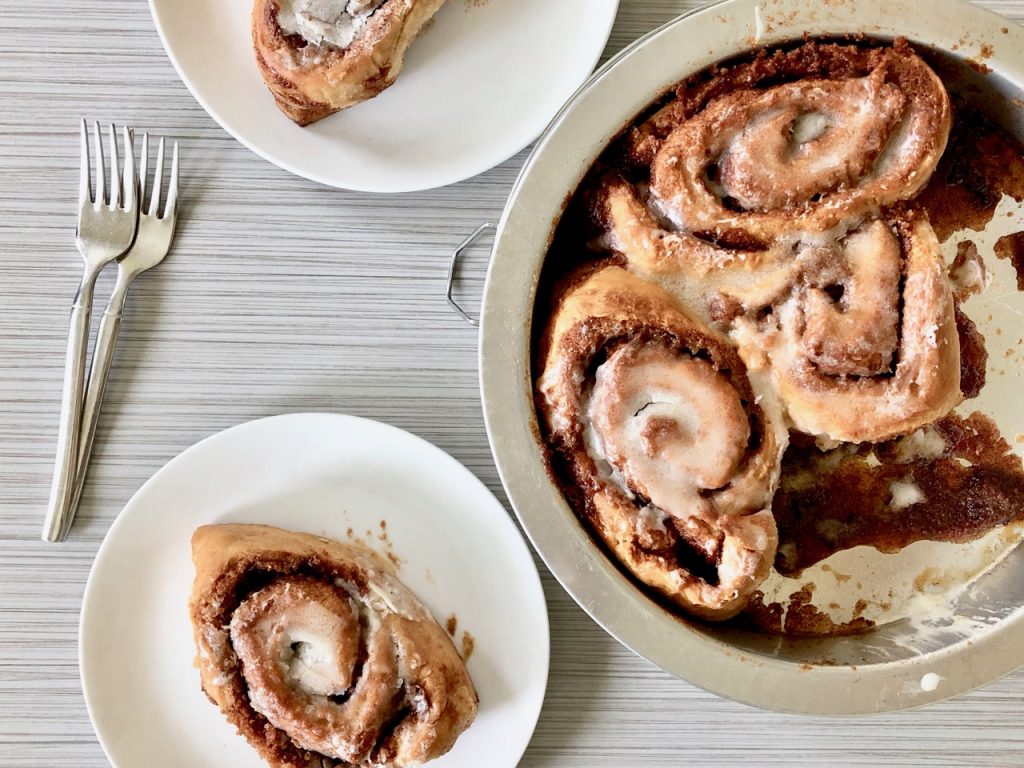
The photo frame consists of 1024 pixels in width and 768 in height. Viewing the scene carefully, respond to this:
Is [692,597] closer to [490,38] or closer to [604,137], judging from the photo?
[604,137]

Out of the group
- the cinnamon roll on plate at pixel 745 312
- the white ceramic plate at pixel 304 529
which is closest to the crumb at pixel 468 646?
the white ceramic plate at pixel 304 529

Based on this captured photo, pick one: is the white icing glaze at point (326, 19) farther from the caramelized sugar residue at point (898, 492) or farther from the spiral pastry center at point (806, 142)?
the caramelized sugar residue at point (898, 492)

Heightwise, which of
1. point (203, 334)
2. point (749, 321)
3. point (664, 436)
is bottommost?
point (203, 334)

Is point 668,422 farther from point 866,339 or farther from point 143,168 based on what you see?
point 143,168

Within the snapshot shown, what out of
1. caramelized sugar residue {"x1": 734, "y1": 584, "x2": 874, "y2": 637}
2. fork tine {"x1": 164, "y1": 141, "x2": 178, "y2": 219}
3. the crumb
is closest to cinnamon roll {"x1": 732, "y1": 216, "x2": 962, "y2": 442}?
caramelized sugar residue {"x1": 734, "y1": 584, "x2": 874, "y2": 637}

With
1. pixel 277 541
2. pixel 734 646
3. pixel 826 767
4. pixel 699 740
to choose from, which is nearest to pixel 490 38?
pixel 277 541

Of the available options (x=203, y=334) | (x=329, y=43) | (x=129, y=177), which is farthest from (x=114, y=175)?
(x=329, y=43)

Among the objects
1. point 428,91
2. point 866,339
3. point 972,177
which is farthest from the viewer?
point 428,91
